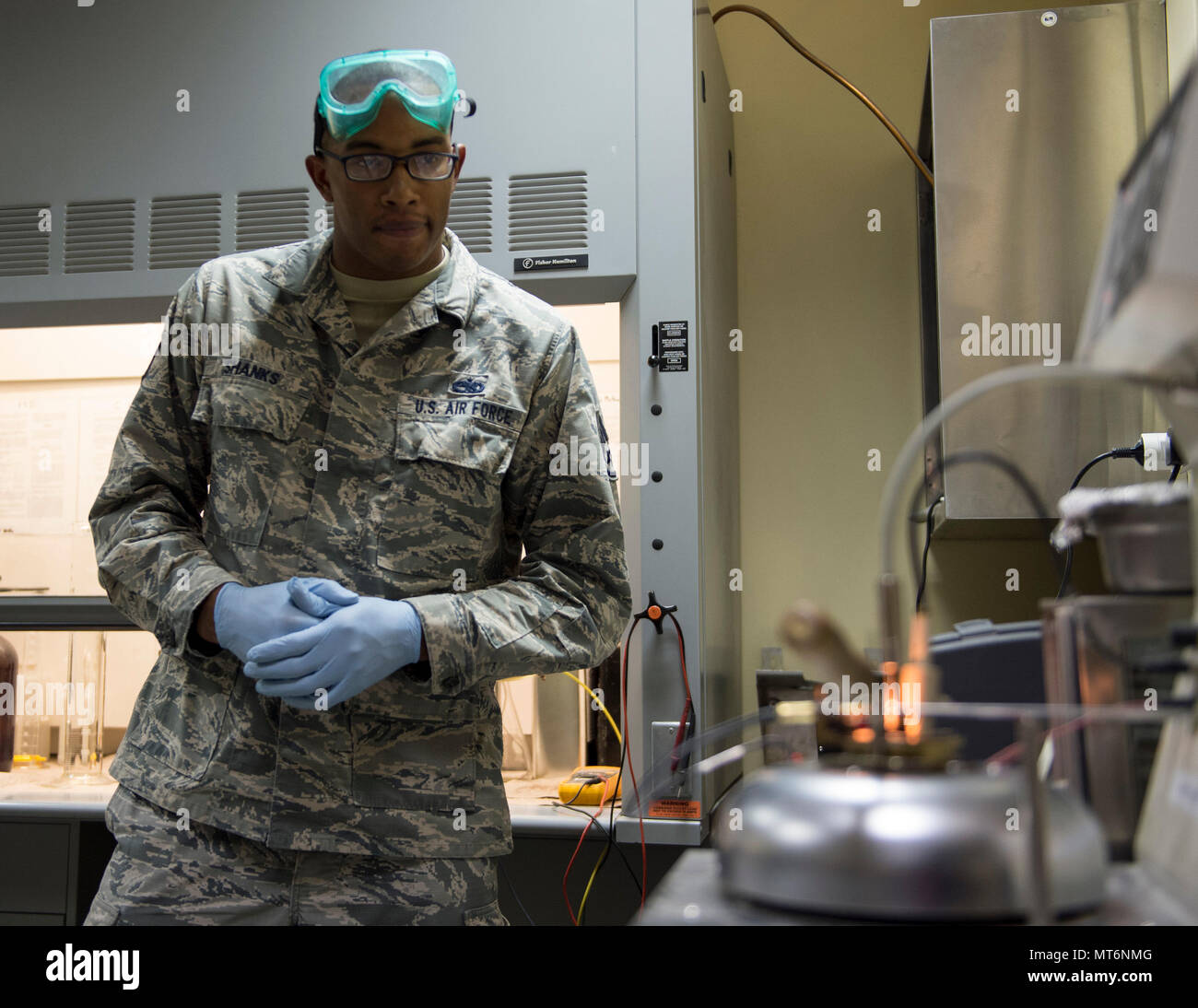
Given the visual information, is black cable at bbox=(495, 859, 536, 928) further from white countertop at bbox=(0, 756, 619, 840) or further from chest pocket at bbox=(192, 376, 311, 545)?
chest pocket at bbox=(192, 376, 311, 545)

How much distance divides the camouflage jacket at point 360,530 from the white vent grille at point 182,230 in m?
0.71

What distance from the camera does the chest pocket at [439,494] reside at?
49.9 inches

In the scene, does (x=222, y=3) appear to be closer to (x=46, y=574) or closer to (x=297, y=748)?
(x=46, y=574)

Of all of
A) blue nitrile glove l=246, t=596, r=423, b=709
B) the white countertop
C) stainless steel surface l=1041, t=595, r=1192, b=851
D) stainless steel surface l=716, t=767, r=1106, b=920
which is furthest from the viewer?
the white countertop

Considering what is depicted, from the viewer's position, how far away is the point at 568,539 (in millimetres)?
1317

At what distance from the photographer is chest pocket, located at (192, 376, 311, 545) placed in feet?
4.17

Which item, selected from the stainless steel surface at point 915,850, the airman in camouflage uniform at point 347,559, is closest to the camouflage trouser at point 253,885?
the airman in camouflage uniform at point 347,559

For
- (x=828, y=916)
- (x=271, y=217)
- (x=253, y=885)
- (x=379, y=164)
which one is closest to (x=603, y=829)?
(x=253, y=885)

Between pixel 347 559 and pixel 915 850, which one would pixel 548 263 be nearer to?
pixel 347 559

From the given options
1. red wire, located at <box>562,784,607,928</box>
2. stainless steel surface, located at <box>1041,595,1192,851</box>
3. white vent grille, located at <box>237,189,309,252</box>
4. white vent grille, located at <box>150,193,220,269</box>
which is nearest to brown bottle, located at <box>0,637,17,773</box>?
white vent grille, located at <box>150,193,220,269</box>

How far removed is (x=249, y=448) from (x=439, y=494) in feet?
0.79

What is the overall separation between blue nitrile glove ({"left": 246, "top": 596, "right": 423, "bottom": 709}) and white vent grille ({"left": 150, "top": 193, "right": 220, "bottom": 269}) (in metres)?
1.16
